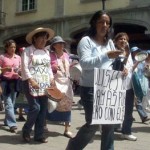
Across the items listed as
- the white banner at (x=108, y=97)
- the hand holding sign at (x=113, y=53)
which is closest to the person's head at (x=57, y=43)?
the white banner at (x=108, y=97)

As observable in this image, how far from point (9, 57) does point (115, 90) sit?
330cm

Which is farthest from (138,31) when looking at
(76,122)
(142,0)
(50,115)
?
(50,115)

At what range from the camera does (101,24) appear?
473 cm

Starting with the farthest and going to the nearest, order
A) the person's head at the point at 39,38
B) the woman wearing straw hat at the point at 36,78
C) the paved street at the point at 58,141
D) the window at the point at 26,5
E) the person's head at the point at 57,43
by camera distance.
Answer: the window at the point at 26,5, the person's head at the point at 57,43, the person's head at the point at 39,38, the woman wearing straw hat at the point at 36,78, the paved street at the point at 58,141

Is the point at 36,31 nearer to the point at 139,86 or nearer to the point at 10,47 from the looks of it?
the point at 10,47

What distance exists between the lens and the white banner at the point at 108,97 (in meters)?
4.65

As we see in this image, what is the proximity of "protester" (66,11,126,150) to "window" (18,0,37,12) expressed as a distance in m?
19.8

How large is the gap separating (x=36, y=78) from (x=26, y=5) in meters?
19.0

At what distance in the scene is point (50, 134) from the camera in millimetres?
7117

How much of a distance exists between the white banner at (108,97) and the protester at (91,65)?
55 mm

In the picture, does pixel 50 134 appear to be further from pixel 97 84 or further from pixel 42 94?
pixel 97 84

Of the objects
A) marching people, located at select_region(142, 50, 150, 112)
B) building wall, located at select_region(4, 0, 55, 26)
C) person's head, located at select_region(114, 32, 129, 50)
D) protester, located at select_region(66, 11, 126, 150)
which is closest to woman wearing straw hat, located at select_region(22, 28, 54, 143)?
person's head, located at select_region(114, 32, 129, 50)

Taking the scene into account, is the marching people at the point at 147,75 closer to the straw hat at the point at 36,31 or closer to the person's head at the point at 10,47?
the straw hat at the point at 36,31

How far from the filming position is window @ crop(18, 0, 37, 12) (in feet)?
79.9
